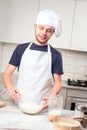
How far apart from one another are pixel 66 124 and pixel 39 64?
2.55 ft

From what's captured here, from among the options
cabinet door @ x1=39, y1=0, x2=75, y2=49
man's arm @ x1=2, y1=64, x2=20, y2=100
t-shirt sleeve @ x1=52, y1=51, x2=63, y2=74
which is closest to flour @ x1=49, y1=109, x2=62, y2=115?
man's arm @ x1=2, y1=64, x2=20, y2=100

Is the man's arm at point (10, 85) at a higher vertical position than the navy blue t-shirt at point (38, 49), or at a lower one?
lower

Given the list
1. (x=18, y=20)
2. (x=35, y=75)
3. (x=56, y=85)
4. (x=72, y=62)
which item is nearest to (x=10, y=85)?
(x=35, y=75)

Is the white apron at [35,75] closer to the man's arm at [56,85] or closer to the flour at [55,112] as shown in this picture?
the man's arm at [56,85]

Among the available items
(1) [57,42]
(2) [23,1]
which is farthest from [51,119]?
(2) [23,1]

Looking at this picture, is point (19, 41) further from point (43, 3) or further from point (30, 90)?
point (30, 90)

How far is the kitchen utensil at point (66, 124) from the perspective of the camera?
51.2 inches

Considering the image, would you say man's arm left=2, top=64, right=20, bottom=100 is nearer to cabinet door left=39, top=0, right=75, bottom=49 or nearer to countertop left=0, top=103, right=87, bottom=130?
countertop left=0, top=103, right=87, bottom=130

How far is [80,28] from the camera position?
3.19m

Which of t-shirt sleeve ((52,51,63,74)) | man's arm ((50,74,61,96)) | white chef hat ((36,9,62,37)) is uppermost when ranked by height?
white chef hat ((36,9,62,37))

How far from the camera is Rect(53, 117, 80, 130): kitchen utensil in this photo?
Answer: 130cm

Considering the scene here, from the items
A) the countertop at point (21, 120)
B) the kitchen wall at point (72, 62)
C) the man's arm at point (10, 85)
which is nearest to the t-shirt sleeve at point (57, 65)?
the man's arm at point (10, 85)

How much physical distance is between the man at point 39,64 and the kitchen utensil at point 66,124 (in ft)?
1.72

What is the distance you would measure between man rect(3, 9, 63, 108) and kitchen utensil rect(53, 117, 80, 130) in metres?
0.52
